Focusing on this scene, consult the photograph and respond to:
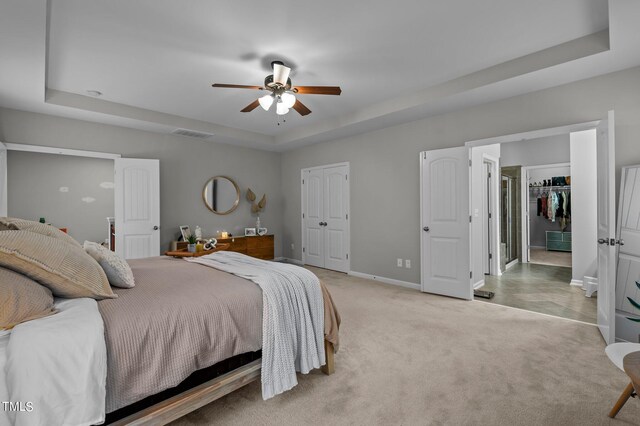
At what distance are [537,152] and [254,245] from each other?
616 centimetres

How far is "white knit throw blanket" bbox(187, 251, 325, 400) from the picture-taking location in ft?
6.06

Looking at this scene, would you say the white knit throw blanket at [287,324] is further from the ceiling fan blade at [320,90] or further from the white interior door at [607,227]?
the white interior door at [607,227]

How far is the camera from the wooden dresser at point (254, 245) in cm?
549

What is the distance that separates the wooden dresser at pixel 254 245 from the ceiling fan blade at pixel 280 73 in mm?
3231

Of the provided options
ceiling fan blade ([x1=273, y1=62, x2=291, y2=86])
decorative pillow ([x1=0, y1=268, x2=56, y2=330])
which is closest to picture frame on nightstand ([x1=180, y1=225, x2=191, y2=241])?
ceiling fan blade ([x1=273, y1=62, x2=291, y2=86])

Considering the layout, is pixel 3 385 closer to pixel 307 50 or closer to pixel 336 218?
pixel 307 50

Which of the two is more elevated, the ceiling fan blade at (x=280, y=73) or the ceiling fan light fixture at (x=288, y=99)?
the ceiling fan blade at (x=280, y=73)

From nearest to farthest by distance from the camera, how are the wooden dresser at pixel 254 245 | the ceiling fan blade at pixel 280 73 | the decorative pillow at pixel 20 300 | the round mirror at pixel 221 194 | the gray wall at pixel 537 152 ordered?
the decorative pillow at pixel 20 300
the ceiling fan blade at pixel 280 73
the wooden dresser at pixel 254 245
the round mirror at pixel 221 194
the gray wall at pixel 537 152

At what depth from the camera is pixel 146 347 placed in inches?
55.9

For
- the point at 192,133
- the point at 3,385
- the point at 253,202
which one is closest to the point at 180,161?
the point at 192,133

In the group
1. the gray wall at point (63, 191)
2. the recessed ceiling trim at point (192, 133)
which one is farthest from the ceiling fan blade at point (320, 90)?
the gray wall at point (63, 191)

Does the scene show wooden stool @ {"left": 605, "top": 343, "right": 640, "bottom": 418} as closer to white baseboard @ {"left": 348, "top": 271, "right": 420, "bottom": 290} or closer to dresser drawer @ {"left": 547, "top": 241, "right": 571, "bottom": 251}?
white baseboard @ {"left": 348, "top": 271, "right": 420, "bottom": 290}

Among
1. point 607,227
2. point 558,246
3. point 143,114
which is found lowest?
point 558,246

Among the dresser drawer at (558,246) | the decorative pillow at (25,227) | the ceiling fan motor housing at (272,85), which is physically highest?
the ceiling fan motor housing at (272,85)
